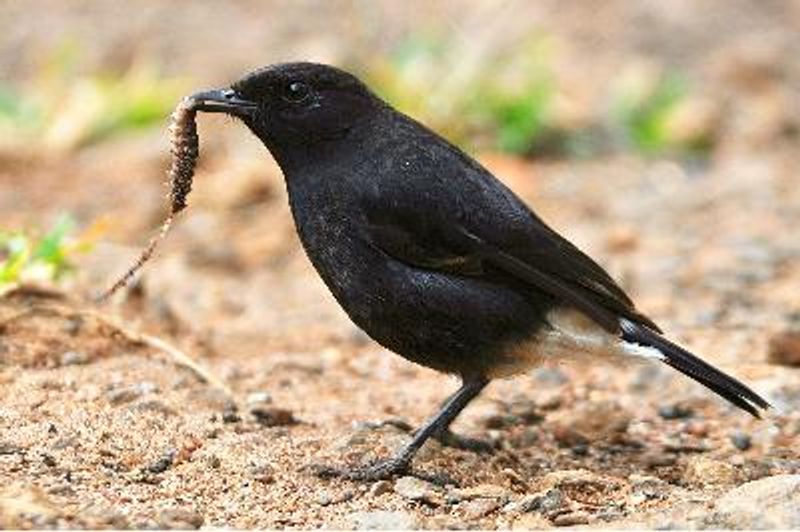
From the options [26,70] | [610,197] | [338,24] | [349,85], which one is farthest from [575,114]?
[349,85]

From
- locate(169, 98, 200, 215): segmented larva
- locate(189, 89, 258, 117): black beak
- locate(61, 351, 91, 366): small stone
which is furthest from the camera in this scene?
locate(61, 351, 91, 366): small stone

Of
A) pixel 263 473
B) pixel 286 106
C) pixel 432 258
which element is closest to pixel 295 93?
pixel 286 106

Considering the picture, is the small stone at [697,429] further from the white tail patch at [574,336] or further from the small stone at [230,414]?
the small stone at [230,414]

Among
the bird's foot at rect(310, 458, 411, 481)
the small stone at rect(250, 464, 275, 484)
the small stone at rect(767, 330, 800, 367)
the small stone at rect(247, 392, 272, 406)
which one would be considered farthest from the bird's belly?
the small stone at rect(767, 330, 800, 367)

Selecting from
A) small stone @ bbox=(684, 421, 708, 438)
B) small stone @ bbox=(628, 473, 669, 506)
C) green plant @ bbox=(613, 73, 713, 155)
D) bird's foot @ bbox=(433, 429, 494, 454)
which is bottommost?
small stone @ bbox=(628, 473, 669, 506)

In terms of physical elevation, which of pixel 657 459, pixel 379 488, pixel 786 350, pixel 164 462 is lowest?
pixel 164 462

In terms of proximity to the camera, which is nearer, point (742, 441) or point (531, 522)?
point (531, 522)

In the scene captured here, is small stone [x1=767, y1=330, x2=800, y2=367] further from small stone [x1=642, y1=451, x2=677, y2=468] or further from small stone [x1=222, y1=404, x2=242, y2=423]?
small stone [x1=222, y1=404, x2=242, y2=423]

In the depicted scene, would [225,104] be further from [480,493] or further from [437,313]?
[480,493]
